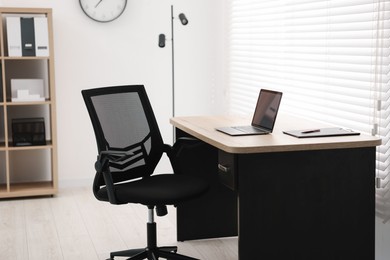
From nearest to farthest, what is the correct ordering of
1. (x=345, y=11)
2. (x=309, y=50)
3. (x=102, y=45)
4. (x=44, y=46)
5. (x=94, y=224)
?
(x=345, y=11), (x=309, y=50), (x=94, y=224), (x=44, y=46), (x=102, y=45)

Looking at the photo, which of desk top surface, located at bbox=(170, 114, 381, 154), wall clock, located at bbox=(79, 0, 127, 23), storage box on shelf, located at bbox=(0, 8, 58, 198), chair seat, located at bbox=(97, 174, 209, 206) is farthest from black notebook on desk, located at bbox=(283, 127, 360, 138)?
wall clock, located at bbox=(79, 0, 127, 23)

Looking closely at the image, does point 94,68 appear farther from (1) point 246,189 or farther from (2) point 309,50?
(1) point 246,189

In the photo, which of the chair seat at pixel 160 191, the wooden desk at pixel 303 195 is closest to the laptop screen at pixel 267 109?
the wooden desk at pixel 303 195

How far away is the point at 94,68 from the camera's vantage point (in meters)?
5.69

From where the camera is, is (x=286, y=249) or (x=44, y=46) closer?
(x=286, y=249)

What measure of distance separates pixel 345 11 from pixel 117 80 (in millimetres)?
2459

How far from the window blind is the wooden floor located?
1.02 m

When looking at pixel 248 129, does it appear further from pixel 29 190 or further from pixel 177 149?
pixel 29 190

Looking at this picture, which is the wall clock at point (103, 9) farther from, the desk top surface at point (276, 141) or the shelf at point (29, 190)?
the desk top surface at point (276, 141)

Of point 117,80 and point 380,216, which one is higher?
point 117,80

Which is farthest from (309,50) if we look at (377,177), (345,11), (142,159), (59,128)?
(59,128)

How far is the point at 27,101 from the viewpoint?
17.2ft

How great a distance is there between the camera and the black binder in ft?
16.9

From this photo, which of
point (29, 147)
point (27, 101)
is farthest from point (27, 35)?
point (29, 147)
